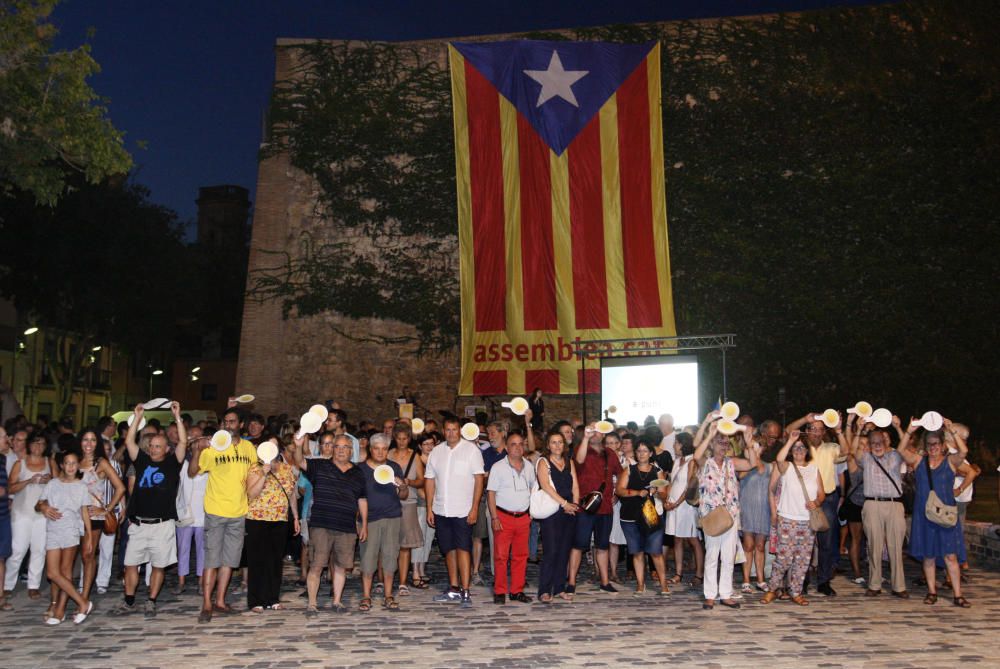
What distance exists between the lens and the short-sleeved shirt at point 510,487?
9391mm

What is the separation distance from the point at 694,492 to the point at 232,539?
4234 millimetres

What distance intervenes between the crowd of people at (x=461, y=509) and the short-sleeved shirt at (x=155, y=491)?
16 millimetres

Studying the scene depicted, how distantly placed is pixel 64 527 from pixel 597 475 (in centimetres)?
500

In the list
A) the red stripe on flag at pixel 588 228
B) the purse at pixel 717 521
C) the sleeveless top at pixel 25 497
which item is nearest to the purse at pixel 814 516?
the purse at pixel 717 521

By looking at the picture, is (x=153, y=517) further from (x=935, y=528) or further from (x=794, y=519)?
(x=935, y=528)

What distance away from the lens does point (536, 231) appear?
790 inches

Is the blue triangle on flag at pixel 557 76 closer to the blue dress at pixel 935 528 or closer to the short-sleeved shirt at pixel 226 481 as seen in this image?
the blue dress at pixel 935 528

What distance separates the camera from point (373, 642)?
7527 mm

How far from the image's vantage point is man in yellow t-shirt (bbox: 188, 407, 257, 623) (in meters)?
8.62

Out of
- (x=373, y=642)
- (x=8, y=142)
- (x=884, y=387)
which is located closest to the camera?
(x=373, y=642)

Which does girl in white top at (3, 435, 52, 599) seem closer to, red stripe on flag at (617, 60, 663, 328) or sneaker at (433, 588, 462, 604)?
sneaker at (433, 588, 462, 604)

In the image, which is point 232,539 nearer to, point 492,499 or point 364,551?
point 364,551

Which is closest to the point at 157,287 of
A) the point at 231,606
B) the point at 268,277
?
the point at 268,277

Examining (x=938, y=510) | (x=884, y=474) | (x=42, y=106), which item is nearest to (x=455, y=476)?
(x=884, y=474)
